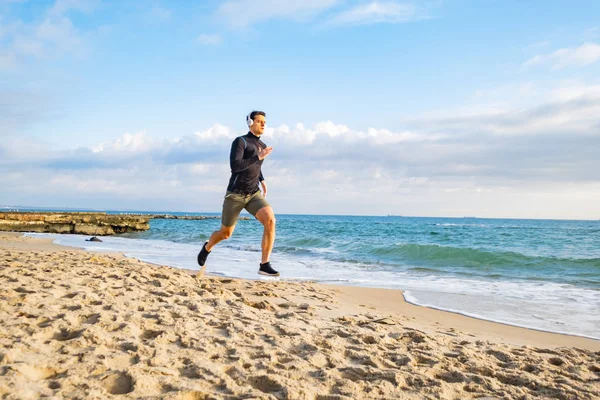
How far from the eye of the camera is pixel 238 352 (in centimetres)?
310

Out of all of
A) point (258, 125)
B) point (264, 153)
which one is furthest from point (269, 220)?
point (258, 125)

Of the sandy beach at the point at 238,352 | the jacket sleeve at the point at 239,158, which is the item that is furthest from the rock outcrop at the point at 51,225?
the sandy beach at the point at 238,352

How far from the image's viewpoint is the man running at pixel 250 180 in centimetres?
623

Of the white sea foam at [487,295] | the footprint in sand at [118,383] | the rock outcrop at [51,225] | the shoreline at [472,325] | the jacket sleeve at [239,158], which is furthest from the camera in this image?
the rock outcrop at [51,225]

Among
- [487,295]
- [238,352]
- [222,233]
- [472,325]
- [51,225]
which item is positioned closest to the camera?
[238,352]

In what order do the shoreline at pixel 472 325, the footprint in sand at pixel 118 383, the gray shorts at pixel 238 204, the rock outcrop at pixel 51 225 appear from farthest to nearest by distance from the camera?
1. the rock outcrop at pixel 51 225
2. the gray shorts at pixel 238 204
3. the shoreline at pixel 472 325
4. the footprint in sand at pixel 118 383

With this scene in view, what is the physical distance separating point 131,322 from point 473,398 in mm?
2412

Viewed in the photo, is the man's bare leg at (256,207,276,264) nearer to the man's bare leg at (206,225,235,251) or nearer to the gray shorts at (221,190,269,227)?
the gray shorts at (221,190,269,227)

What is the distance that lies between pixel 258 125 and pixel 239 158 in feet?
1.81

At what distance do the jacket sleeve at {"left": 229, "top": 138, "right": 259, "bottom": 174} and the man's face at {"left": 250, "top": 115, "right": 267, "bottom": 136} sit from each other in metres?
0.27

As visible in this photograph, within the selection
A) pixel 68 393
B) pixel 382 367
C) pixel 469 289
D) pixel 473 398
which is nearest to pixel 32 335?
pixel 68 393

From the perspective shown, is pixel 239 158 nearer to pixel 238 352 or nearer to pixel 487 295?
pixel 238 352

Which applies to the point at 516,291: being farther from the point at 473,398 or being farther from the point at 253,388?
the point at 253,388

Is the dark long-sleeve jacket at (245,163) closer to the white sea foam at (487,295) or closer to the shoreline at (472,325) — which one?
the shoreline at (472,325)
